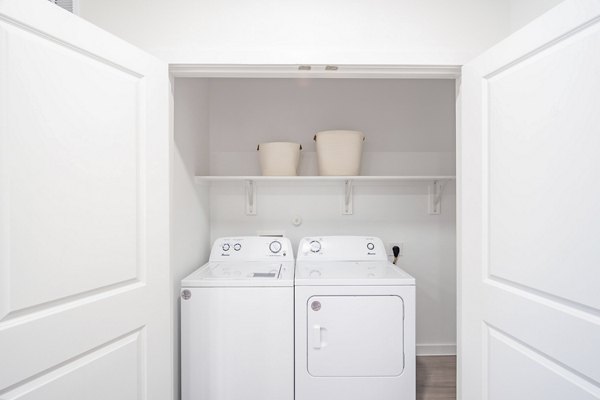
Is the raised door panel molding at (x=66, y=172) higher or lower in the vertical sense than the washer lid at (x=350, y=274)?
higher

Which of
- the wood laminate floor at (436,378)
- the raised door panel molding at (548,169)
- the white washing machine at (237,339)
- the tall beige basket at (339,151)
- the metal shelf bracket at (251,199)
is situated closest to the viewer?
the raised door panel molding at (548,169)

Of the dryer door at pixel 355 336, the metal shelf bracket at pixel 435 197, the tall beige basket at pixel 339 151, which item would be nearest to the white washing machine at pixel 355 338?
the dryer door at pixel 355 336

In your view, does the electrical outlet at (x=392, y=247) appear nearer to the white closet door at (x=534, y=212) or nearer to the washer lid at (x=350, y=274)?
the washer lid at (x=350, y=274)

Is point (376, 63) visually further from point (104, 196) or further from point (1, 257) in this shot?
point (1, 257)

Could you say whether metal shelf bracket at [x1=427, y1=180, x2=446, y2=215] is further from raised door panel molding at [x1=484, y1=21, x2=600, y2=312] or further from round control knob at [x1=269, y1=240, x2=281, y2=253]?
raised door panel molding at [x1=484, y1=21, x2=600, y2=312]

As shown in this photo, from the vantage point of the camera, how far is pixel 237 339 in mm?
1828

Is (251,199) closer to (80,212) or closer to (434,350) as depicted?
(80,212)

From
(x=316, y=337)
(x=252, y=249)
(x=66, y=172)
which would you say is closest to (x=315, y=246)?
(x=252, y=249)

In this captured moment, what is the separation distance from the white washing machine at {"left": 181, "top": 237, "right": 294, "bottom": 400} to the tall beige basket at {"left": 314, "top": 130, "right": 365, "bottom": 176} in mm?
908

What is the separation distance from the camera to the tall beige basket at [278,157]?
2383 millimetres

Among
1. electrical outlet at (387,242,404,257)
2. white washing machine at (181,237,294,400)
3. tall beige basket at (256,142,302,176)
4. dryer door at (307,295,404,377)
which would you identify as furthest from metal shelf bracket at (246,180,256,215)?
electrical outlet at (387,242,404,257)

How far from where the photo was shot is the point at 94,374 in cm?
111

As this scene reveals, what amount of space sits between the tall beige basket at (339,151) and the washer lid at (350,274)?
642 mm

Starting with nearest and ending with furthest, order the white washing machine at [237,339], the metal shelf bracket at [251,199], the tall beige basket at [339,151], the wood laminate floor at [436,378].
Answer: the white washing machine at [237,339], the wood laminate floor at [436,378], the tall beige basket at [339,151], the metal shelf bracket at [251,199]
